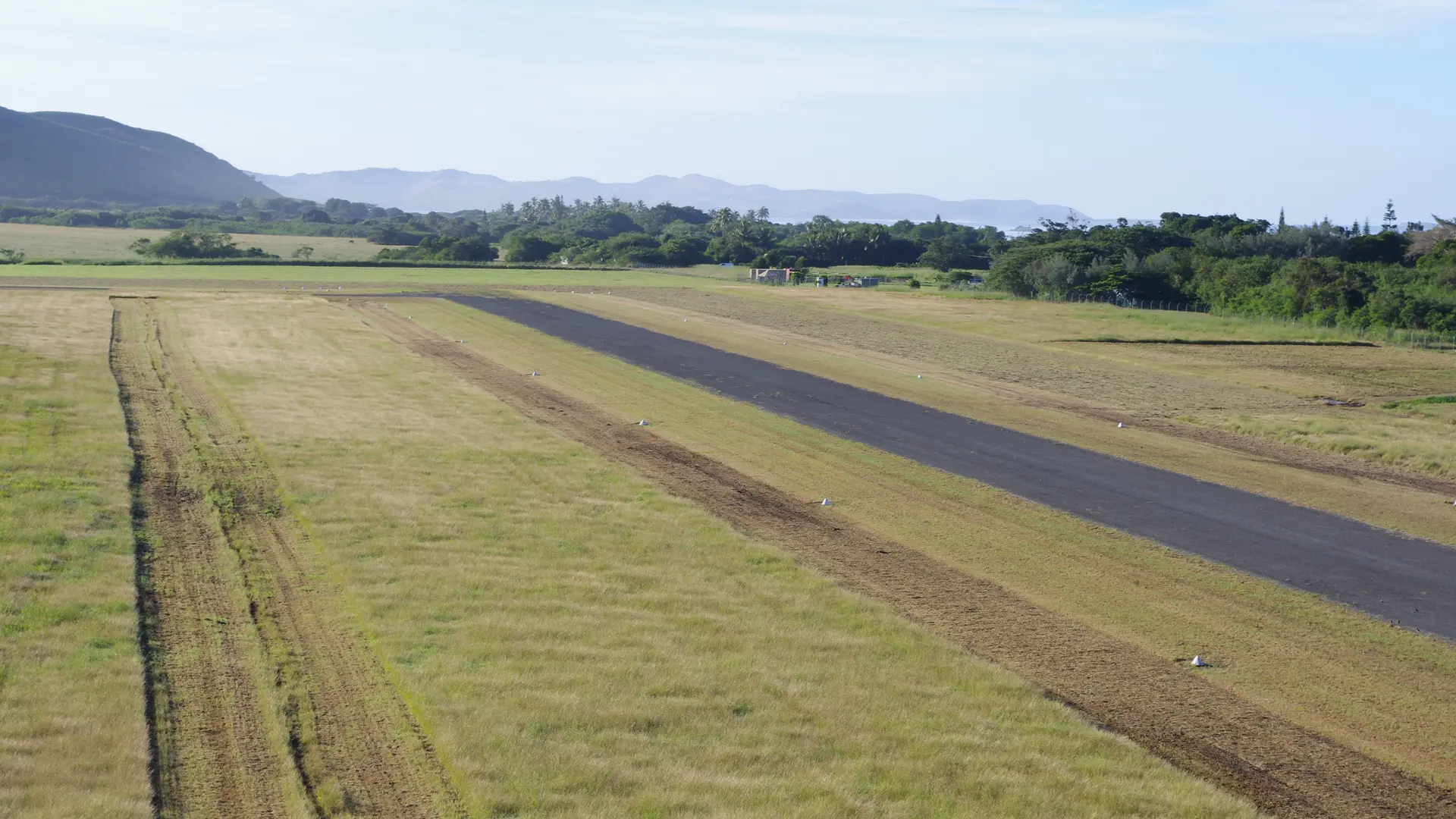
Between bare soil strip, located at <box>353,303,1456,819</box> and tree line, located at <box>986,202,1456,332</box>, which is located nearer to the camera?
bare soil strip, located at <box>353,303,1456,819</box>

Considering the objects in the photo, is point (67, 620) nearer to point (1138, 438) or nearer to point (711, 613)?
point (711, 613)

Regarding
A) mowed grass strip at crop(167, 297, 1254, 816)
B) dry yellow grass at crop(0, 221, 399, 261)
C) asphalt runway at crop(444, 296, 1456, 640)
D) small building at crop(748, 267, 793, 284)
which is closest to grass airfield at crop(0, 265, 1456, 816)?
mowed grass strip at crop(167, 297, 1254, 816)

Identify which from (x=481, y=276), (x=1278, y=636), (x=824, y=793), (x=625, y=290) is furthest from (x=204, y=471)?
(x=481, y=276)

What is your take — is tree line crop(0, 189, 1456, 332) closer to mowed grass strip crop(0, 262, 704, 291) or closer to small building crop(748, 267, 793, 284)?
mowed grass strip crop(0, 262, 704, 291)

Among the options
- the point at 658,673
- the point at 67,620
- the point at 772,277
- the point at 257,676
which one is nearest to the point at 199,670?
the point at 257,676

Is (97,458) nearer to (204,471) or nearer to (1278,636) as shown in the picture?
(204,471)

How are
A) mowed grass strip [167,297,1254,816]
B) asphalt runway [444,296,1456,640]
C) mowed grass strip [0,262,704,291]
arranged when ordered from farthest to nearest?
mowed grass strip [0,262,704,291] → asphalt runway [444,296,1456,640] → mowed grass strip [167,297,1254,816]
